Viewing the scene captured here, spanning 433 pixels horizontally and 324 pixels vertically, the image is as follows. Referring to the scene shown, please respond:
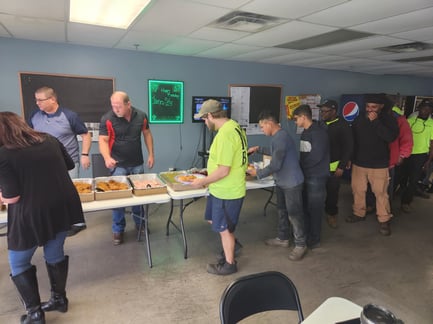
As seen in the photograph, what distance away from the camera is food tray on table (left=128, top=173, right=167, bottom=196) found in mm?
2416

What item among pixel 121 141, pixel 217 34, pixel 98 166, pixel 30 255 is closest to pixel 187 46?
pixel 217 34

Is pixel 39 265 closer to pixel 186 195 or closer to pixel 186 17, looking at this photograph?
pixel 186 195

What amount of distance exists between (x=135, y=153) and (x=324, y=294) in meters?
2.15

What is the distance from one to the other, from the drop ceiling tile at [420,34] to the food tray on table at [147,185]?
→ 9.11 ft

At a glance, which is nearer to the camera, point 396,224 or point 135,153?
point 135,153

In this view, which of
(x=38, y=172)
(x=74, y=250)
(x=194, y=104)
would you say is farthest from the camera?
(x=194, y=104)

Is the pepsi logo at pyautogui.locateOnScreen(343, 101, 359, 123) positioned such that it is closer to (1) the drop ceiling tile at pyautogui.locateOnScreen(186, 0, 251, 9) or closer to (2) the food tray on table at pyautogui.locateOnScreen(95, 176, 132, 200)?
(1) the drop ceiling tile at pyautogui.locateOnScreen(186, 0, 251, 9)

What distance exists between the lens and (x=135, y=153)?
2957mm

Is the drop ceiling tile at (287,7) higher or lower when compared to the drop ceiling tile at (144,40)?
lower

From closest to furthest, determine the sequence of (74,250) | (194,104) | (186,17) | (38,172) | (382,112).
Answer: (38,172), (186,17), (74,250), (382,112), (194,104)

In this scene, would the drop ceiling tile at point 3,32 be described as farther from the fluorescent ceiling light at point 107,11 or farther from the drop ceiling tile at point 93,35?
the fluorescent ceiling light at point 107,11

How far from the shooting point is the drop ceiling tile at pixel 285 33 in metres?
2.69

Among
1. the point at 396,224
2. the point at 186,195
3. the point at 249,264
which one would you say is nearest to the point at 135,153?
the point at 186,195

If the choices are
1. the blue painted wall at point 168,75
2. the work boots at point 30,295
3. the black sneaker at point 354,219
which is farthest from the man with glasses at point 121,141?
the black sneaker at point 354,219
